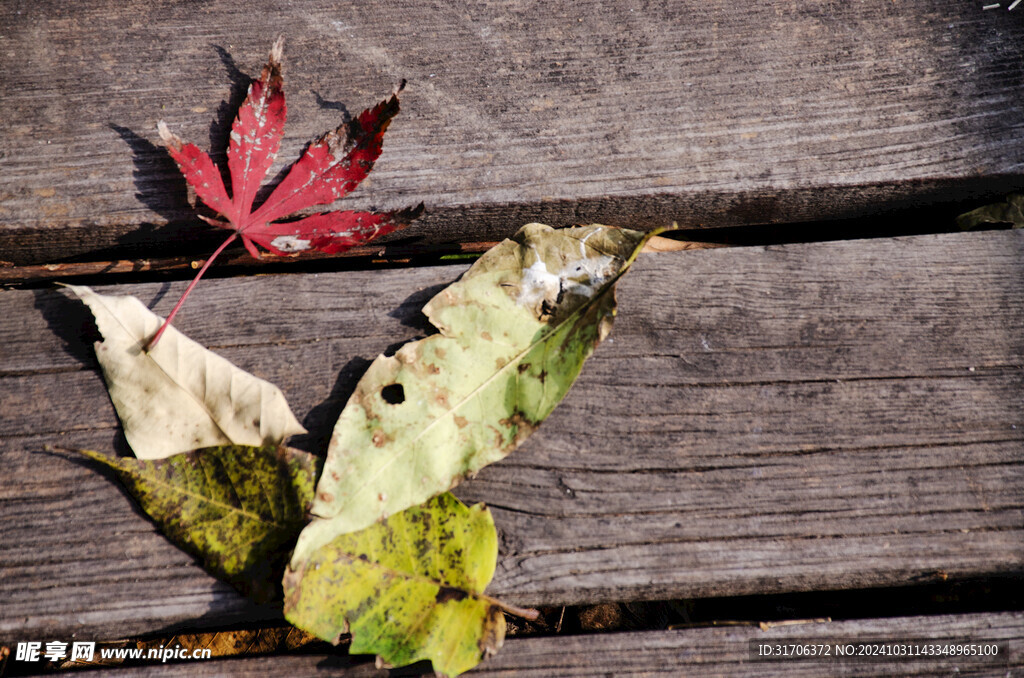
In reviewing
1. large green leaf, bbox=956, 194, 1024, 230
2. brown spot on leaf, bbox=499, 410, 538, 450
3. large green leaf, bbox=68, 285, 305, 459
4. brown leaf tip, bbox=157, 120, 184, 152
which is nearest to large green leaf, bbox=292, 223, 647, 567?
A: brown spot on leaf, bbox=499, 410, 538, 450

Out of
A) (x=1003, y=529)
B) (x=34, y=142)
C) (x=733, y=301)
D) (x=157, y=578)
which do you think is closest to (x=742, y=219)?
(x=733, y=301)

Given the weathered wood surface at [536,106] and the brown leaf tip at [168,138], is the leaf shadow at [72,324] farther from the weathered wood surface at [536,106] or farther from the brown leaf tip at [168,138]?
the brown leaf tip at [168,138]

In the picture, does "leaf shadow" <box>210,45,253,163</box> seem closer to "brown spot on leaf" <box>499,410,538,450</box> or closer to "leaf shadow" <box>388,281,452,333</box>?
"leaf shadow" <box>388,281,452,333</box>

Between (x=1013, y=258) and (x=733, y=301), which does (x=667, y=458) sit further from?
(x=1013, y=258)

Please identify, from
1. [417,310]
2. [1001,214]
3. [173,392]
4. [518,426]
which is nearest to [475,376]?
[518,426]

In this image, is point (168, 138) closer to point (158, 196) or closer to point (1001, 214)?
point (158, 196)
